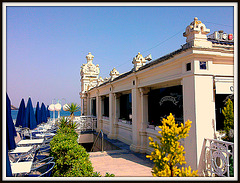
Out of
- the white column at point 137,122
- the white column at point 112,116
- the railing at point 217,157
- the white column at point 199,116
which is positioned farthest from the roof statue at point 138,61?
the railing at point 217,157

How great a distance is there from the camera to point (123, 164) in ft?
26.0

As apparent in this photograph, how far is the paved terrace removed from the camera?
6875 mm

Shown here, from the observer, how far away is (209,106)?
586 centimetres

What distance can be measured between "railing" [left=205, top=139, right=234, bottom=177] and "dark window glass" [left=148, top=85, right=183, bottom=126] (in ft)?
5.89

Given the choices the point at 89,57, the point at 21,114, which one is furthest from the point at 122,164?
the point at 89,57

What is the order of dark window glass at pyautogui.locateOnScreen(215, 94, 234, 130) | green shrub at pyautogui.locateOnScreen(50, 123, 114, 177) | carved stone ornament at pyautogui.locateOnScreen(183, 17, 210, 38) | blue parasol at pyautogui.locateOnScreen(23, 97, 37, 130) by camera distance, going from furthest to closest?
blue parasol at pyautogui.locateOnScreen(23, 97, 37, 130) < dark window glass at pyautogui.locateOnScreen(215, 94, 234, 130) < carved stone ornament at pyautogui.locateOnScreen(183, 17, 210, 38) < green shrub at pyautogui.locateOnScreen(50, 123, 114, 177)

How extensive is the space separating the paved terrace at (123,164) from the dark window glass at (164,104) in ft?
6.32

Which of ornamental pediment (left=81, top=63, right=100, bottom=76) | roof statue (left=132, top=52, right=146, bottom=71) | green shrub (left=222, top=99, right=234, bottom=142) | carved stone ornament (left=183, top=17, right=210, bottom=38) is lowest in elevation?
green shrub (left=222, top=99, right=234, bottom=142)

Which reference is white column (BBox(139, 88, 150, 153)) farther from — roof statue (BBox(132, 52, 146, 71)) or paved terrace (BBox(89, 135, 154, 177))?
roof statue (BBox(132, 52, 146, 71))

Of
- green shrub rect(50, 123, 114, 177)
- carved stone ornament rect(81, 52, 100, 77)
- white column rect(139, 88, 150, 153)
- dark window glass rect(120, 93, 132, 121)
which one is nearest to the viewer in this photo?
green shrub rect(50, 123, 114, 177)

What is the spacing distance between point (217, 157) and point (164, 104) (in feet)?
10.7

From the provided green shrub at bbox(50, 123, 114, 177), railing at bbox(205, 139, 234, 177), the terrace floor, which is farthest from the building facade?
green shrub at bbox(50, 123, 114, 177)

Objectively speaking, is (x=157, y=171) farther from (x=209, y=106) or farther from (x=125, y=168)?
(x=125, y=168)

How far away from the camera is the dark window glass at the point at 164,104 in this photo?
24.4 feet
